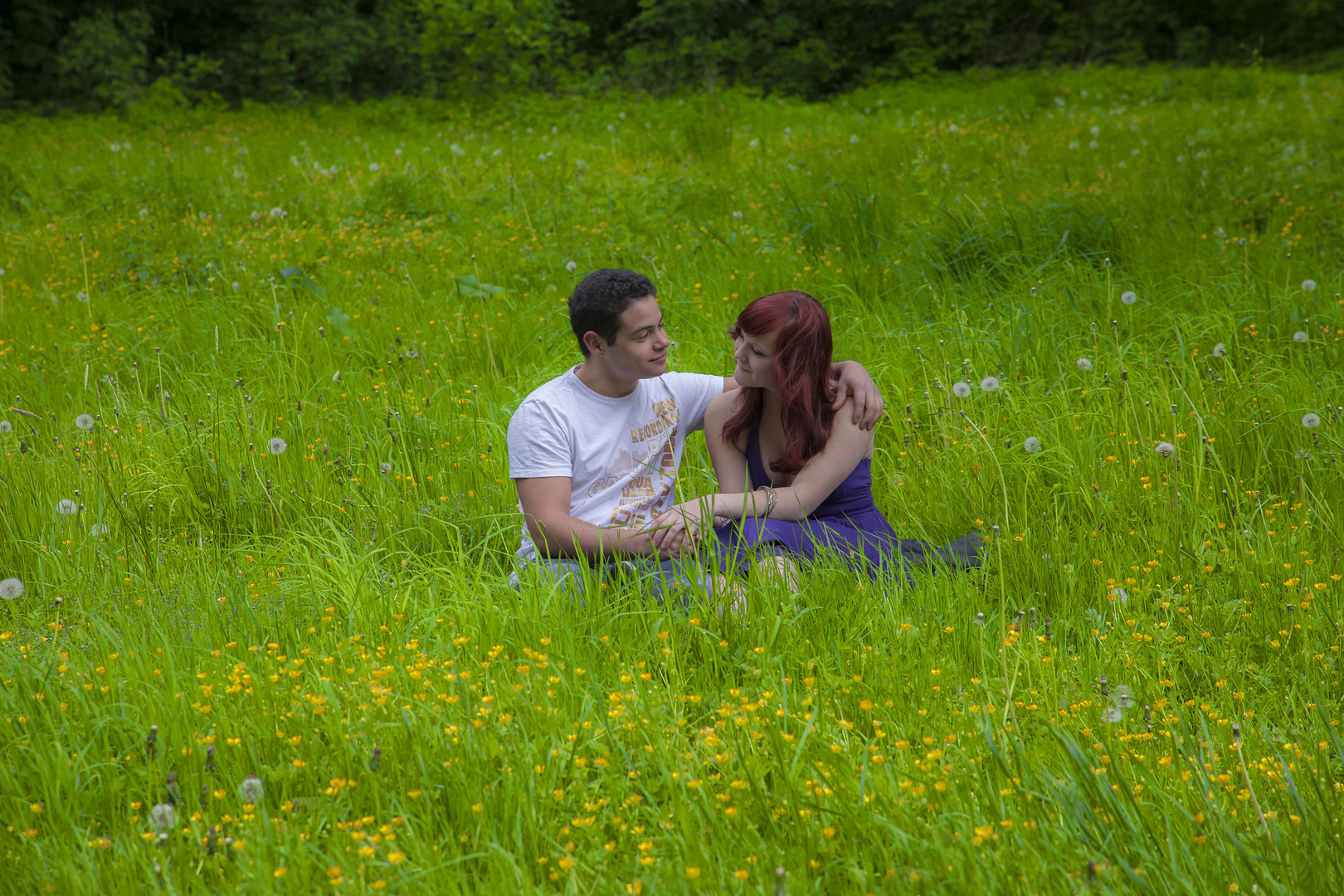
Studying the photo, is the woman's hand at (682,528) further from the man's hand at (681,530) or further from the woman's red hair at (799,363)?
the woman's red hair at (799,363)

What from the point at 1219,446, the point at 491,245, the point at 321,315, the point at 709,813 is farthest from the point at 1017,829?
the point at 491,245

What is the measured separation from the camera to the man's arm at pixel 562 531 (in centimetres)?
277

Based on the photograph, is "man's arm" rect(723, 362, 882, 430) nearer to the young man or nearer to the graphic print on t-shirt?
the young man

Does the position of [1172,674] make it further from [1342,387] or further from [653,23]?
[653,23]

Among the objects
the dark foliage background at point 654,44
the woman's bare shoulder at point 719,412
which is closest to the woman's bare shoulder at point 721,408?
the woman's bare shoulder at point 719,412

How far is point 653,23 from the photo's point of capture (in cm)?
1630

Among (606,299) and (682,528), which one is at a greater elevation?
(606,299)

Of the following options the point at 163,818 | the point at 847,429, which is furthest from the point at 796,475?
the point at 163,818

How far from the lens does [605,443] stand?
3023 mm

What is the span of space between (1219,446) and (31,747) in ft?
12.6

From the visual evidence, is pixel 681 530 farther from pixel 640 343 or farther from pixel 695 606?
pixel 640 343

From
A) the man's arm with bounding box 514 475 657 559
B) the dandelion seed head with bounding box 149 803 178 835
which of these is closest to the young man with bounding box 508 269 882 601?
the man's arm with bounding box 514 475 657 559

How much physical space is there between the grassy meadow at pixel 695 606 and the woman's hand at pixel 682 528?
0.24 metres

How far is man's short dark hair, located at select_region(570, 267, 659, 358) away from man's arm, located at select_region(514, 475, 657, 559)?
0.51 m
